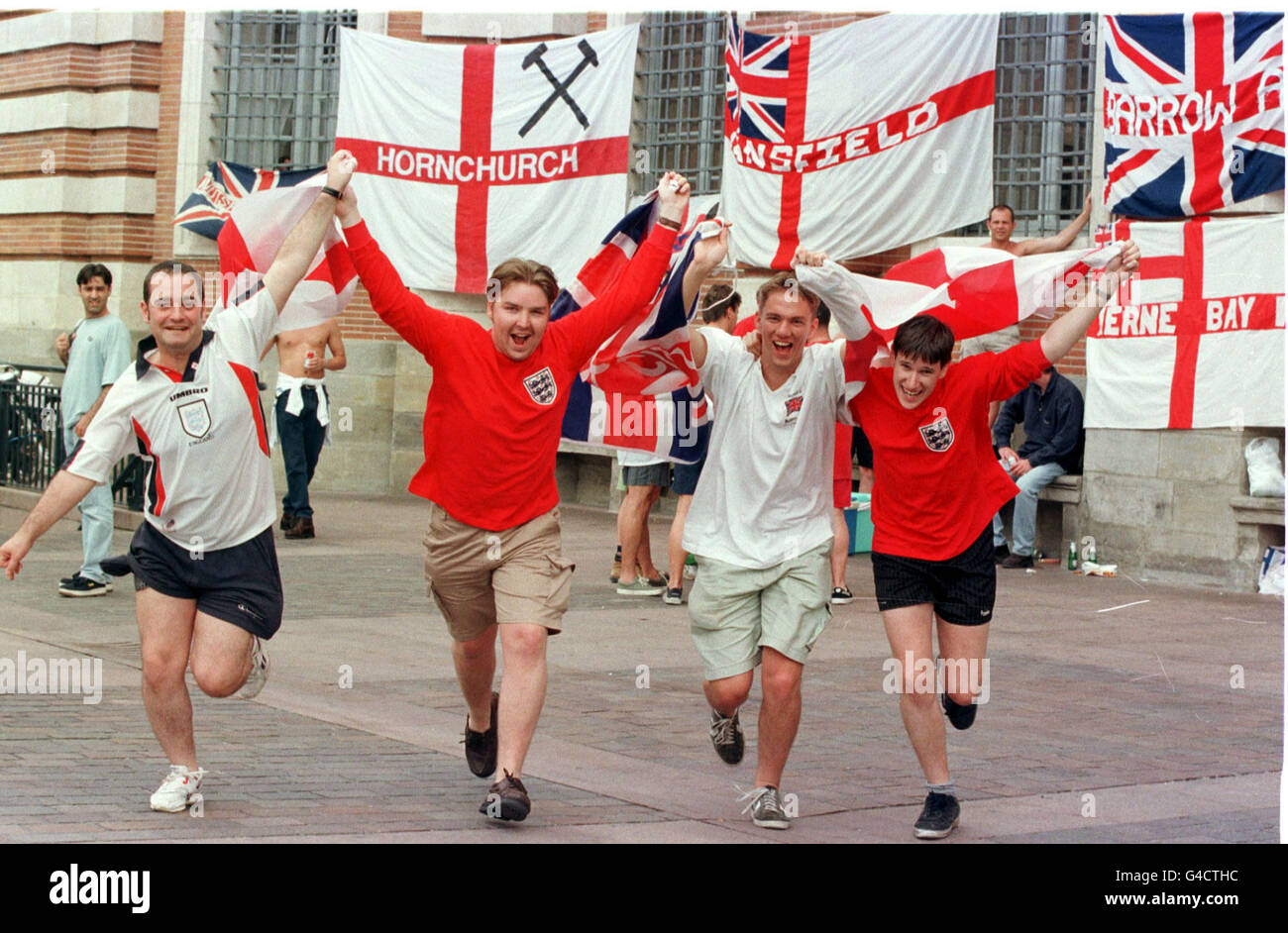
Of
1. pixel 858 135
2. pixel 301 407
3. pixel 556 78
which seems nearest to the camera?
pixel 301 407

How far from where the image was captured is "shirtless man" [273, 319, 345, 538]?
13.9 m

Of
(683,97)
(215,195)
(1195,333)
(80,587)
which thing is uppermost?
(683,97)

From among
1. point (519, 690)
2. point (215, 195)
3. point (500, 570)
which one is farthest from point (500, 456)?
point (215, 195)

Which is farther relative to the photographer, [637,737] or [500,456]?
[637,737]

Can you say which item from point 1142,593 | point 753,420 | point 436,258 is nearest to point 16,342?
point 436,258

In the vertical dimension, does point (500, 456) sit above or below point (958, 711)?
above

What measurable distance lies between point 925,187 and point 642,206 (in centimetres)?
825

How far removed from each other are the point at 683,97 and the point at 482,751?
11.8 metres

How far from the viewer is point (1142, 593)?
41.2 feet

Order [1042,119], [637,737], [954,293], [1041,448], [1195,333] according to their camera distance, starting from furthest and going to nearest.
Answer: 1. [1042,119]
2. [1041,448]
3. [1195,333]
4. [637,737]
5. [954,293]

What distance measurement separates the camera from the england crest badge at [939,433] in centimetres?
601

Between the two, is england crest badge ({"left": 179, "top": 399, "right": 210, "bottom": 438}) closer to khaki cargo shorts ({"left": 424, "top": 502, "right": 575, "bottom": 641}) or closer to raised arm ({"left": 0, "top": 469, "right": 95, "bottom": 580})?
raised arm ({"left": 0, "top": 469, "right": 95, "bottom": 580})

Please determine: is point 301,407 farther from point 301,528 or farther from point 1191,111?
point 1191,111

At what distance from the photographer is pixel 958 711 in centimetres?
633
